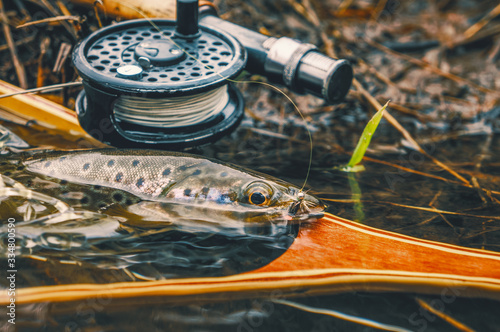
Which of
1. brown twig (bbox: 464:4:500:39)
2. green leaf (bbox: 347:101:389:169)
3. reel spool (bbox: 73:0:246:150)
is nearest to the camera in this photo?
reel spool (bbox: 73:0:246:150)

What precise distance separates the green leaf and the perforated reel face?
703 millimetres

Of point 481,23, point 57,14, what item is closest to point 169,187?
point 57,14

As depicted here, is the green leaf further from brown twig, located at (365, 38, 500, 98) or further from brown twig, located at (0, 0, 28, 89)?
brown twig, located at (0, 0, 28, 89)

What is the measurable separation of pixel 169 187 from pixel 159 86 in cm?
43

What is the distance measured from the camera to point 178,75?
6.76 ft

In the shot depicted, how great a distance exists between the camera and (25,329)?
1.44 metres

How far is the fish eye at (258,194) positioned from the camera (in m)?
1.84

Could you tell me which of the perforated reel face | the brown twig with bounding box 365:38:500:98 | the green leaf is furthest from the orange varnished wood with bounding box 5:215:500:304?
the brown twig with bounding box 365:38:500:98

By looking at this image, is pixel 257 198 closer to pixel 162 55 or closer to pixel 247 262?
pixel 247 262

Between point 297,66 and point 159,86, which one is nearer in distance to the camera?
point 159,86

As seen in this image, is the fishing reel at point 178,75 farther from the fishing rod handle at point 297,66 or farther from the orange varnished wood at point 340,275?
the orange varnished wood at point 340,275

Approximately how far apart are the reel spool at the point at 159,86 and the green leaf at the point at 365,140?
65 centimetres

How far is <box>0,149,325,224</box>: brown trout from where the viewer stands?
1.85 metres

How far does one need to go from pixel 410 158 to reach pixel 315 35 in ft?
5.61
